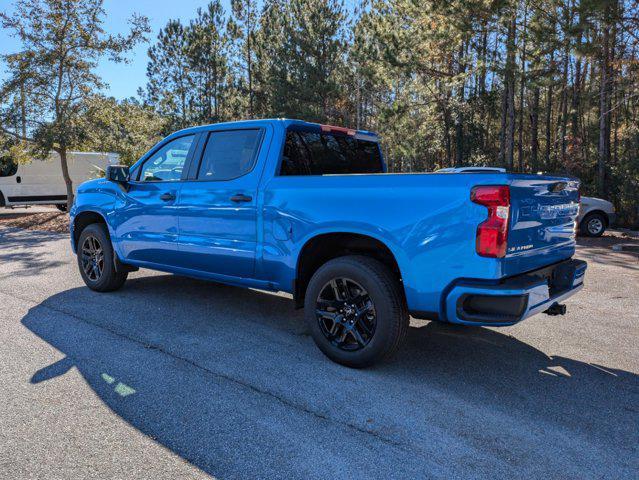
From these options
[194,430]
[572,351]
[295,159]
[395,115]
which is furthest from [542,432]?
[395,115]

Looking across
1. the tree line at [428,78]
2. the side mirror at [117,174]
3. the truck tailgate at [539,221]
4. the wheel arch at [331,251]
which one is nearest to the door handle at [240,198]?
the wheel arch at [331,251]

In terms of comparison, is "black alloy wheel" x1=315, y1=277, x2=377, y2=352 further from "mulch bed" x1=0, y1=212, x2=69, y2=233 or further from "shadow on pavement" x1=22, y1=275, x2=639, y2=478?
"mulch bed" x1=0, y1=212, x2=69, y2=233

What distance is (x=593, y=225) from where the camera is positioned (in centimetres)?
1304

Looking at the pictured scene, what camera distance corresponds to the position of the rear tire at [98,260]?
588 centimetres

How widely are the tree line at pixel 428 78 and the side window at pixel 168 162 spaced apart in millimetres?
10116

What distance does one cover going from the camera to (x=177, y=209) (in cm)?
495

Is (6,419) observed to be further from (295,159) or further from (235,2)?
(235,2)

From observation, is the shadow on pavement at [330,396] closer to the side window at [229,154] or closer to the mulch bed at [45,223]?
the side window at [229,154]

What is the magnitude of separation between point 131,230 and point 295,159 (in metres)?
2.19

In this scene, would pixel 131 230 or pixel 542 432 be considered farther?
pixel 131 230

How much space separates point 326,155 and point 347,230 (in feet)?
4.40

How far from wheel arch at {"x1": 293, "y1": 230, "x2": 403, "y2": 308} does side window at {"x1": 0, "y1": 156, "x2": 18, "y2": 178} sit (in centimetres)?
1926

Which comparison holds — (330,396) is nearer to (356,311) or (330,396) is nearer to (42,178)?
(356,311)

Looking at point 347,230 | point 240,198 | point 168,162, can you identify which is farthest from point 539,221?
point 168,162
